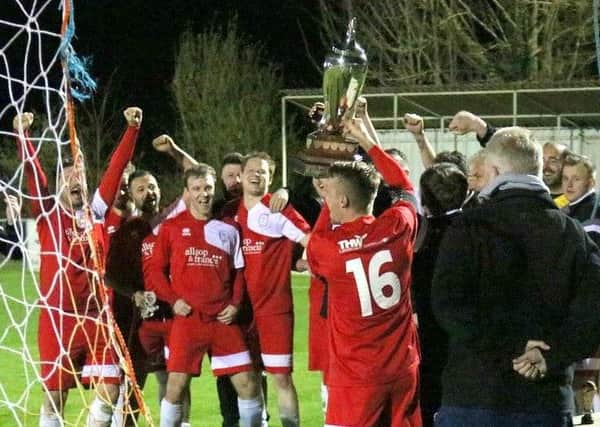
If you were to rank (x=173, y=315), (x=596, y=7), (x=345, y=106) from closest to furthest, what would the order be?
(x=596, y=7) → (x=345, y=106) → (x=173, y=315)

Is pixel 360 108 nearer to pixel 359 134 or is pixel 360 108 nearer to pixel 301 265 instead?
pixel 359 134

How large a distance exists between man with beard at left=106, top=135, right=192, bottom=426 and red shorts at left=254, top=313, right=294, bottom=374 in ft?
2.21

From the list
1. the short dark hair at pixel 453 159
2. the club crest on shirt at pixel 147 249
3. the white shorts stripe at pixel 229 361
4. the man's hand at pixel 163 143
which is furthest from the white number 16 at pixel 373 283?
the club crest on shirt at pixel 147 249

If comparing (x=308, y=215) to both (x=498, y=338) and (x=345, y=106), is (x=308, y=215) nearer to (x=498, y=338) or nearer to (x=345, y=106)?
(x=345, y=106)

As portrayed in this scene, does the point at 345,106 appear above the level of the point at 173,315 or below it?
above

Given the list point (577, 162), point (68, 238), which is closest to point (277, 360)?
point (68, 238)

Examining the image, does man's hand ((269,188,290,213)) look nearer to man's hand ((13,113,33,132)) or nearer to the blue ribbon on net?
the blue ribbon on net

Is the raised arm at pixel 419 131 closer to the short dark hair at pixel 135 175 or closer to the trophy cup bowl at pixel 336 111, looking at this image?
the trophy cup bowl at pixel 336 111

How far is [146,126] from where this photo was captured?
3500 cm

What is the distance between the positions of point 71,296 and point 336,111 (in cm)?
194

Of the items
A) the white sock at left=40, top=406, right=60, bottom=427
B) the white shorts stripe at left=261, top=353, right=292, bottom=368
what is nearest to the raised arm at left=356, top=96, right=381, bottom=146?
the white shorts stripe at left=261, top=353, right=292, bottom=368

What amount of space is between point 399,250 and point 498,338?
124cm

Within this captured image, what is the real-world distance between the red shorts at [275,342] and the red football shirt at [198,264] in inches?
9.8

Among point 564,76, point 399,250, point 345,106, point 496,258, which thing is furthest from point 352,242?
point 564,76
